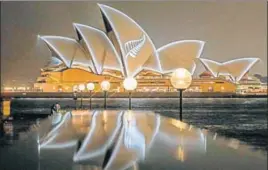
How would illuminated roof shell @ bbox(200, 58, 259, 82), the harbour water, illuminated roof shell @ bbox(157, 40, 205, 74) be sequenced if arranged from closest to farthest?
the harbour water
illuminated roof shell @ bbox(157, 40, 205, 74)
illuminated roof shell @ bbox(200, 58, 259, 82)

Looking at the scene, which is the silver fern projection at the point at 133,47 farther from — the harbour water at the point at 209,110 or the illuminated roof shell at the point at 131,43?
the harbour water at the point at 209,110

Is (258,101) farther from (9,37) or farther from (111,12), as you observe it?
(9,37)

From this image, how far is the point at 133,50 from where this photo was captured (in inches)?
513

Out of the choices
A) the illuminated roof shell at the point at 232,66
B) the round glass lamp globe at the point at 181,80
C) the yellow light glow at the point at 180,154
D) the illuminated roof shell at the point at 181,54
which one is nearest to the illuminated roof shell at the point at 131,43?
the illuminated roof shell at the point at 181,54

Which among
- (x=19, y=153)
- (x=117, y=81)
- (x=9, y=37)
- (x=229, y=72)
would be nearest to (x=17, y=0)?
(x=9, y=37)

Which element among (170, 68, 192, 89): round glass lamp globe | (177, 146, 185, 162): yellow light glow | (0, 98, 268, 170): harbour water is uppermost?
(170, 68, 192, 89): round glass lamp globe

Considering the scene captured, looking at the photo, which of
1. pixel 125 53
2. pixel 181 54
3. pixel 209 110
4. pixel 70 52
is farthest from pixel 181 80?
pixel 209 110

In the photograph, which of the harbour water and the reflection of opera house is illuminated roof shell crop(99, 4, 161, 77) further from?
the harbour water

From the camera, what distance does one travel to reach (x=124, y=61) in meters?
12.9

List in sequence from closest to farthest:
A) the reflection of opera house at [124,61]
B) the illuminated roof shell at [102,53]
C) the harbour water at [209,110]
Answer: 1. the harbour water at [209,110]
2. the reflection of opera house at [124,61]
3. the illuminated roof shell at [102,53]

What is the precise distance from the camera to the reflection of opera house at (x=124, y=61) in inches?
457

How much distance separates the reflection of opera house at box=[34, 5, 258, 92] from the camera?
457 inches

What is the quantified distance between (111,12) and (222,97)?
15.0 ft

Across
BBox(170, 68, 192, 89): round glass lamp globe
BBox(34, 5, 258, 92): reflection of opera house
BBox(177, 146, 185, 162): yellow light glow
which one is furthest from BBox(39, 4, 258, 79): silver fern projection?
BBox(177, 146, 185, 162): yellow light glow
